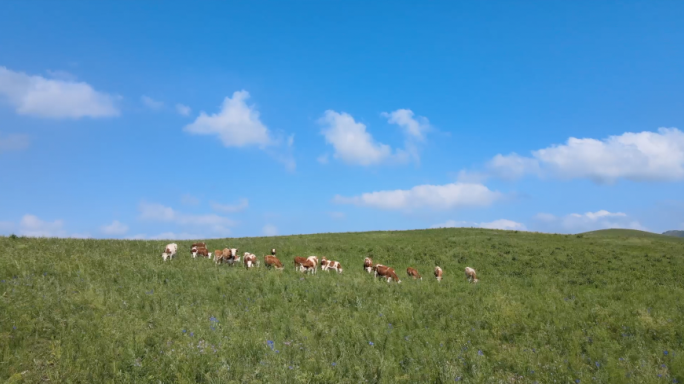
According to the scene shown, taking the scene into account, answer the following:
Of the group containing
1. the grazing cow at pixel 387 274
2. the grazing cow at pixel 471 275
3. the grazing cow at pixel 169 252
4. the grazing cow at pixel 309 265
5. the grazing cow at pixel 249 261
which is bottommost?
the grazing cow at pixel 471 275

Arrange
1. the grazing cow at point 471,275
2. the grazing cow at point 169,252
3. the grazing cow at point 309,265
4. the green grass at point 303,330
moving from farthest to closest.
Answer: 1. the grazing cow at point 471,275
2. the grazing cow at point 169,252
3. the grazing cow at point 309,265
4. the green grass at point 303,330

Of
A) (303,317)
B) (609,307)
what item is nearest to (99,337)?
(303,317)

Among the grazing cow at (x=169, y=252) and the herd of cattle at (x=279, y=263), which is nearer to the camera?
the herd of cattle at (x=279, y=263)

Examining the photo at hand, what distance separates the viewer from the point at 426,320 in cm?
1288

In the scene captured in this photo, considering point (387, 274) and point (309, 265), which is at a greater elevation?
point (309, 265)

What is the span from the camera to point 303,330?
36.2ft

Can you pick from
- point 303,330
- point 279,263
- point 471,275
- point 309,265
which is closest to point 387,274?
point 309,265

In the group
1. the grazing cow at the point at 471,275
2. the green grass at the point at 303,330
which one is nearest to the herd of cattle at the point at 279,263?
the grazing cow at the point at 471,275

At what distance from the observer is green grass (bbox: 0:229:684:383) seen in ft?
27.4

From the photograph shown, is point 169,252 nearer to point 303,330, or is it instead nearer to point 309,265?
point 309,265

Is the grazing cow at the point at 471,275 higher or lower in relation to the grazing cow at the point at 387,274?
lower

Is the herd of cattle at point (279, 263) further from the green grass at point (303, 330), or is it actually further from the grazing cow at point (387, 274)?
the green grass at point (303, 330)

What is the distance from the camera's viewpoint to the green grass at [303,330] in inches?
328

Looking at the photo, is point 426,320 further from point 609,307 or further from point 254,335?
point 609,307
